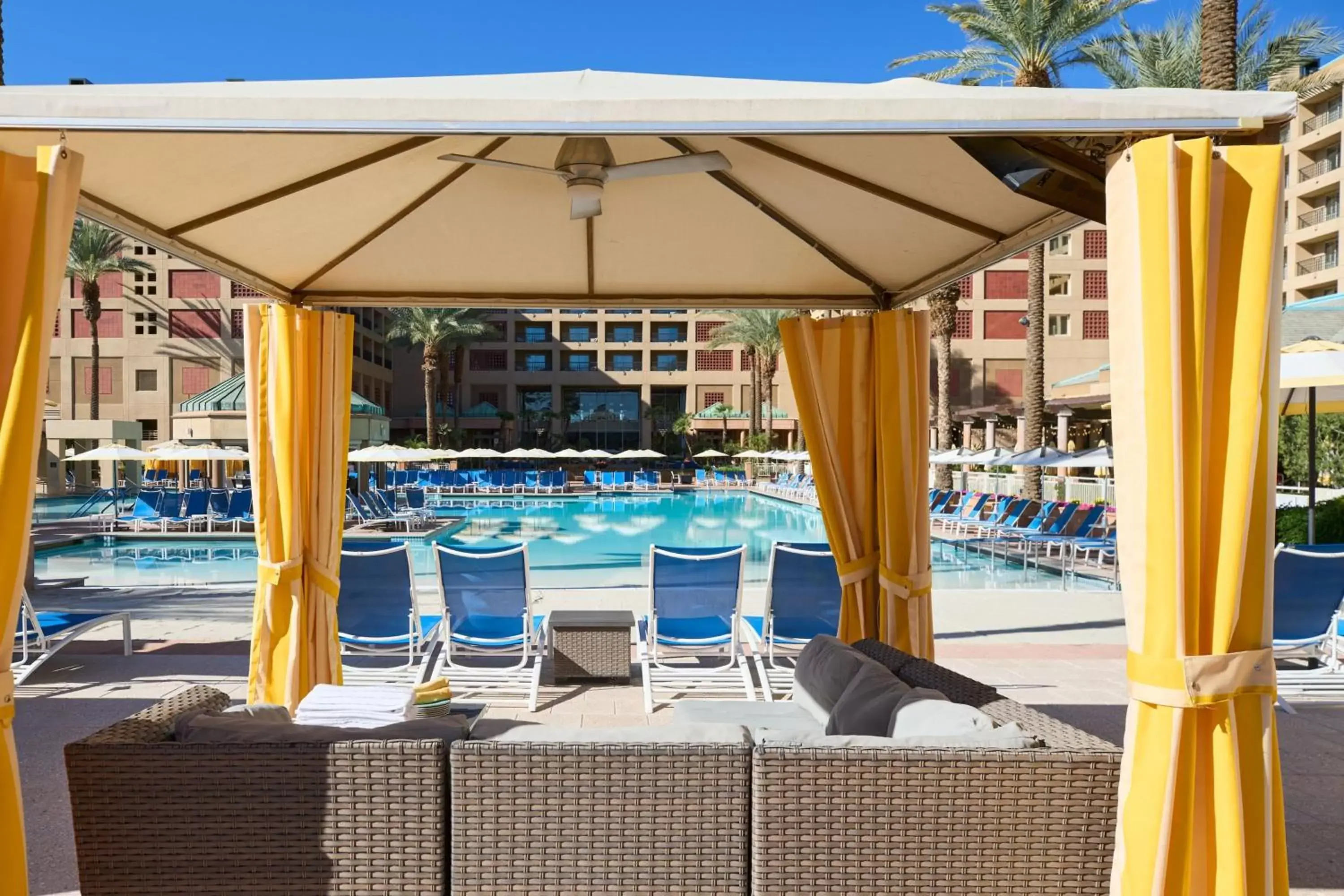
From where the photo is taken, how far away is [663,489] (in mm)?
32219

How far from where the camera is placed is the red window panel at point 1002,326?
4691 cm

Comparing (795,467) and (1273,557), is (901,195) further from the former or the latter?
(795,467)

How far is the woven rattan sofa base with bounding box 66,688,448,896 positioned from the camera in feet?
8.53

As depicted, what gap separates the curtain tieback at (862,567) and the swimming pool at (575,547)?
6.55 metres

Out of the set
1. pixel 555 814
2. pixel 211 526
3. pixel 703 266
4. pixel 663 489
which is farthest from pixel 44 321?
pixel 663 489

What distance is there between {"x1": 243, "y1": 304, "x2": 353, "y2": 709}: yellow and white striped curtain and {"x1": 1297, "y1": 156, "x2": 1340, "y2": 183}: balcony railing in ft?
149

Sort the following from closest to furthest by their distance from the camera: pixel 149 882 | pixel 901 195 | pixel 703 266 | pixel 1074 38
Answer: pixel 149 882, pixel 901 195, pixel 703 266, pixel 1074 38

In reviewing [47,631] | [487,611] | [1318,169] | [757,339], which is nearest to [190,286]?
[757,339]

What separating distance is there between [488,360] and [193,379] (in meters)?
18.7

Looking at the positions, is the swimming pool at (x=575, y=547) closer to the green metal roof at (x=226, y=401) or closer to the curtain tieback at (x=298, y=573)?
the green metal roof at (x=226, y=401)

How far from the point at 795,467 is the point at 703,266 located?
27496 millimetres

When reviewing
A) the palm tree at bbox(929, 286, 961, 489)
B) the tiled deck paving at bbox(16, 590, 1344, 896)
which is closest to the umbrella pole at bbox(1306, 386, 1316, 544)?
the tiled deck paving at bbox(16, 590, 1344, 896)

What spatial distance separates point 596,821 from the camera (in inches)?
103

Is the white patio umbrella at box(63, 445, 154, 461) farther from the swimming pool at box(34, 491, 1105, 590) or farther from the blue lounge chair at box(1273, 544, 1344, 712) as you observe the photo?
the blue lounge chair at box(1273, 544, 1344, 712)
